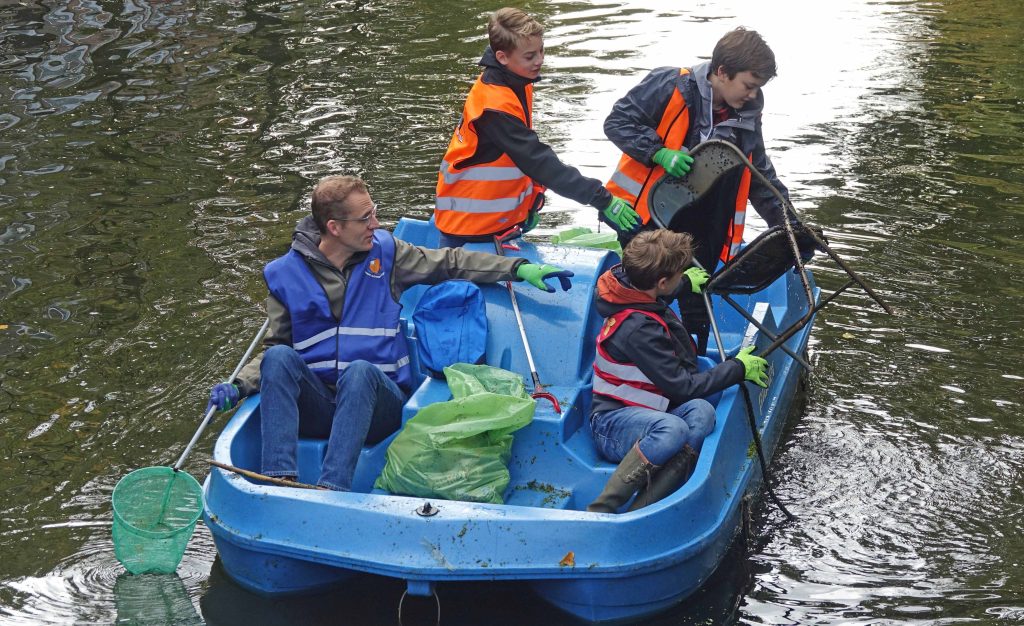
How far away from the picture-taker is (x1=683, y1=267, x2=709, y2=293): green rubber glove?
17.9 feet

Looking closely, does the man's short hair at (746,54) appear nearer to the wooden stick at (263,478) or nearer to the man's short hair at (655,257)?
the man's short hair at (655,257)

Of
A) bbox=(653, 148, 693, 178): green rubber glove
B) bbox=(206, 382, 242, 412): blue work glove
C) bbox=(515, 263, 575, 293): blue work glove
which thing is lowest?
bbox=(206, 382, 242, 412): blue work glove

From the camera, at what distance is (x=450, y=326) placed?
5391 mm

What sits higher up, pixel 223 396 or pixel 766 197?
pixel 766 197

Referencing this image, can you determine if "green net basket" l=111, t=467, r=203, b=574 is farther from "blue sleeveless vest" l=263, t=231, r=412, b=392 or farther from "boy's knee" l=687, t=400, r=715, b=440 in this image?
"boy's knee" l=687, t=400, r=715, b=440

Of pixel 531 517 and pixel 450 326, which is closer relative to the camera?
pixel 531 517

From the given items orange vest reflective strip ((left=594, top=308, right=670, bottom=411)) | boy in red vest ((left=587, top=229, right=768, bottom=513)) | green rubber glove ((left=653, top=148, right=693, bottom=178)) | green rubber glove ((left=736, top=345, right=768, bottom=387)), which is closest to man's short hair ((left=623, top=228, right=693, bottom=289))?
boy in red vest ((left=587, top=229, right=768, bottom=513))

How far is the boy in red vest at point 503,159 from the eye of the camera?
18.3 feet

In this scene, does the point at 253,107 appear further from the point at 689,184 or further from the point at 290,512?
the point at 290,512

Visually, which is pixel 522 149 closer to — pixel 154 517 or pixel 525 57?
pixel 525 57

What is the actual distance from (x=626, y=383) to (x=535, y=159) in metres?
1.23

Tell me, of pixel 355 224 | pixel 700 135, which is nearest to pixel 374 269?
pixel 355 224

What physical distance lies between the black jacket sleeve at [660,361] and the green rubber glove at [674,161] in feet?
3.36

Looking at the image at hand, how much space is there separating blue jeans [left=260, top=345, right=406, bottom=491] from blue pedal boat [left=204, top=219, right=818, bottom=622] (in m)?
0.18
